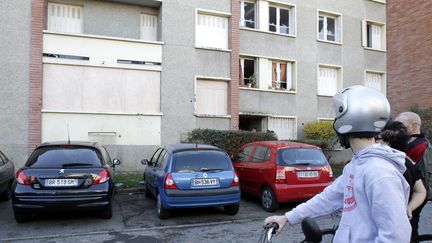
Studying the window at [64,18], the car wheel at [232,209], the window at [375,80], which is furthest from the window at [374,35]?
the car wheel at [232,209]

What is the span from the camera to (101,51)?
1484cm

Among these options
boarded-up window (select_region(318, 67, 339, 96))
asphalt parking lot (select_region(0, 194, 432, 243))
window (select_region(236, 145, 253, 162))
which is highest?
boarded-up window (select_region(318, 67, 339, 96))

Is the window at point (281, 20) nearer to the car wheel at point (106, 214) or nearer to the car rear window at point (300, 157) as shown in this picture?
the car rear window at point (300, 157)

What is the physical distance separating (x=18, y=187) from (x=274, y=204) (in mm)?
4972

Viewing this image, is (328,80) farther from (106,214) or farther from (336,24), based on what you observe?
(106,214)

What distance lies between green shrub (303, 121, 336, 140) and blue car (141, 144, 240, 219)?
11.2 metres

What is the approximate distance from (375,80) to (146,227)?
1908 centimetres

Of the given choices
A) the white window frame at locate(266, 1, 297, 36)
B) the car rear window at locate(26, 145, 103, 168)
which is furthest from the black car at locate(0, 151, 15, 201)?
the white window frame at locate(266, 1, 297, 36)

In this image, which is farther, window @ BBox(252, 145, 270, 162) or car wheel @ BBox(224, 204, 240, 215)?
window @ BBox(252, 145, 270, 162)

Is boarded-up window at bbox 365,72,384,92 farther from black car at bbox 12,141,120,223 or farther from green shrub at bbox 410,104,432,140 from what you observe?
black car at bbox 12,141,120,223

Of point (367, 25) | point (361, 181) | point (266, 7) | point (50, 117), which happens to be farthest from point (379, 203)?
point (367, 25)

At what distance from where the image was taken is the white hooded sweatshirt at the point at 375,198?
63.1 inches

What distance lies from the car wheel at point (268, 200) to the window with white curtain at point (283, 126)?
32.9 feet

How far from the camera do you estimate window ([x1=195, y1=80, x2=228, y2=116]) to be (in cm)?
1653
